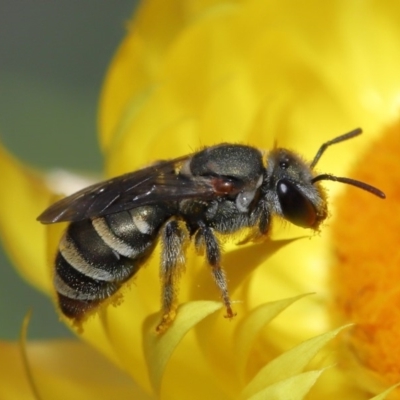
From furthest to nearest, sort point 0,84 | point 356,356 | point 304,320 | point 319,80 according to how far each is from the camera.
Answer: point 0,84 → point 319,80 → point 304,320 → point 356,356

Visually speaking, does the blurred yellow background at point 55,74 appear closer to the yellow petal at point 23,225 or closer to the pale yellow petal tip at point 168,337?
the yellow petal at point 23,225

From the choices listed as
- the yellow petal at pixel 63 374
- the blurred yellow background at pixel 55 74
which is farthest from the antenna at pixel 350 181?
the blurred yellow background at pixel 55 74

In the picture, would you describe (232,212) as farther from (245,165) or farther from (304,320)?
(304,320)

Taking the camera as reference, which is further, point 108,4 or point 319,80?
point 108,4

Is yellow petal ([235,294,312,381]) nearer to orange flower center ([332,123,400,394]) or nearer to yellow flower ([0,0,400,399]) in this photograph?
yellow flower ([0,0,400,399])

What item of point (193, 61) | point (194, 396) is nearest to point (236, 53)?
point (193, 61)

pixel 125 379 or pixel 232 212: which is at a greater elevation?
pixel 232 212

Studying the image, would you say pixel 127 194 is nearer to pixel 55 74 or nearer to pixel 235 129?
pixel 235 129
